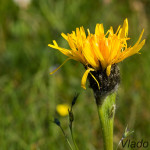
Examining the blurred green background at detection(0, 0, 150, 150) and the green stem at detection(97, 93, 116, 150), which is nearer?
the green stem at detection(97, 93, 116, 150)

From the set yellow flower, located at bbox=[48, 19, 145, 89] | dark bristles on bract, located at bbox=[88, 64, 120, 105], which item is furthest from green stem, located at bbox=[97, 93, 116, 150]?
yellow flower, located at bbox=[48, 19, 145, 89]

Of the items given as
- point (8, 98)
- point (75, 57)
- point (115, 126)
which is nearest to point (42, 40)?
point (8, 98)

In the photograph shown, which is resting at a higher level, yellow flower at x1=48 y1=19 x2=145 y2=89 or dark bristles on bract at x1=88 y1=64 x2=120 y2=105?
yellow flower at x1=48 y1=19 x2=145 y2=89

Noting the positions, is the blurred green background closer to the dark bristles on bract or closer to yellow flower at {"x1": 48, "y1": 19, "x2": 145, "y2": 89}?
the dark bristles on bract

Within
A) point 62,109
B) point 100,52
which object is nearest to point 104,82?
point 100,52

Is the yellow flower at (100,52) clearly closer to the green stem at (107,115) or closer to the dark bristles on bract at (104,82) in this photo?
the dark bristles on bract at (104,82)

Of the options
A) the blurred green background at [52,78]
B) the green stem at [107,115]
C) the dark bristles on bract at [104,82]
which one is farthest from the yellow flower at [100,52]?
the blurred green background at [52,78]

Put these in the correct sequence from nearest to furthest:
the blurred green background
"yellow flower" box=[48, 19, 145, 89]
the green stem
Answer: "yellow flower" box=[48, 19, 145, 89], the green stem, the blurred green background

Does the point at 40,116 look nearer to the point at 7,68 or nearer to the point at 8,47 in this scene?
the point at 7,68

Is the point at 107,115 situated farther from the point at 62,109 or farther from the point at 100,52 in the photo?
the point at 62,109
